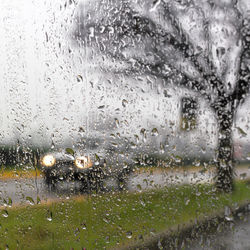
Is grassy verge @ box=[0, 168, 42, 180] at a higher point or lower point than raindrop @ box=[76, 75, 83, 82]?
lower

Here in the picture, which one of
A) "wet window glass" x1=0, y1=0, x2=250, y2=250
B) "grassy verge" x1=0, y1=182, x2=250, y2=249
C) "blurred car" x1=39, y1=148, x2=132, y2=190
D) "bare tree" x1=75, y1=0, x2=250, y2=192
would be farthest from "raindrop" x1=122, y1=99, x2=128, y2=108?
"grassy verge" x1=0, y1=182, x2=250, y2=249

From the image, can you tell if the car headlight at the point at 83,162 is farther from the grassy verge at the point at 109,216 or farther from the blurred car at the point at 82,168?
the grassy verge at the point at 109,216

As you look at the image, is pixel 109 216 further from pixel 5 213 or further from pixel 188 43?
pixel 188 43

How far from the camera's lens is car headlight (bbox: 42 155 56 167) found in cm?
168

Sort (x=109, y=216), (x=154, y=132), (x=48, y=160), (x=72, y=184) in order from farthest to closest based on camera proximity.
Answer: (x=48, y=160)
(x=72, y=184)
(x=109, y=216)
(x=154, y=132)

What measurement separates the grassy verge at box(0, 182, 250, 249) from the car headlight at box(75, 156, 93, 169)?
171 mm

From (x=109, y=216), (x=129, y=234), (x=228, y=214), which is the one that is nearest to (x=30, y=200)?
(x=109, y=216)

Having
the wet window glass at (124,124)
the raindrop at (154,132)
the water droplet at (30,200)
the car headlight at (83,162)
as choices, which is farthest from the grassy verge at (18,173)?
the raindrop at (154,132)

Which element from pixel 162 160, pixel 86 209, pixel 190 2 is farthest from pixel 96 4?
pixel 86 209

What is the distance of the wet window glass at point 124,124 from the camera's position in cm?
Result: 112

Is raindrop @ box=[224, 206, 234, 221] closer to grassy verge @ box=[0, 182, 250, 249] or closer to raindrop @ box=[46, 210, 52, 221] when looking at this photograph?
grassy verge @ box=[0, 182, 250, 249]

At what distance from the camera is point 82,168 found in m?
1.56

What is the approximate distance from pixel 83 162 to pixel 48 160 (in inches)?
10.7

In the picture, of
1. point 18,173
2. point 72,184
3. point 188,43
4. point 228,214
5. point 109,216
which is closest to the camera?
point 228,214
